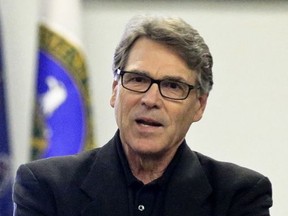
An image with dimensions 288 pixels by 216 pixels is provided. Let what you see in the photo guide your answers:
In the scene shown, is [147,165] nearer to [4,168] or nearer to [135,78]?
[135,78]

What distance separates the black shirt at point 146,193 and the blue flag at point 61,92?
5.55ft

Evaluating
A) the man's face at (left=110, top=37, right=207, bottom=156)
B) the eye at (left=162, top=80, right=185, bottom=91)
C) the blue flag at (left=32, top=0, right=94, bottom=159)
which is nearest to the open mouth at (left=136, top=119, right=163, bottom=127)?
the man's face at (left=110, top=37, right=207, bottom=156)

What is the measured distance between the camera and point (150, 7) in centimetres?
387

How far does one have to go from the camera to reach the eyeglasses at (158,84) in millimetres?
1985

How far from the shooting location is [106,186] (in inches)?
82.2

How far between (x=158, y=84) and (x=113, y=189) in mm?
326

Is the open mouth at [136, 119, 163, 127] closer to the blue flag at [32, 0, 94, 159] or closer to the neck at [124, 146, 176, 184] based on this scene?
the neck at [124, 146, 176, 184]

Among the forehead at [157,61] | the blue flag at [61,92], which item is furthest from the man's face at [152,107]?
the blue flag at [61,92]

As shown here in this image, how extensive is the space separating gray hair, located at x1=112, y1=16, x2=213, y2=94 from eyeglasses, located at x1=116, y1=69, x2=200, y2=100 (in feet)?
0.14

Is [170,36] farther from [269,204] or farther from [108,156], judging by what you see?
[269,204]

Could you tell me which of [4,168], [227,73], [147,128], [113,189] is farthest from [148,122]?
[227,73]

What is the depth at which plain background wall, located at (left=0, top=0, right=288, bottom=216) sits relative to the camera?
386 centimetres

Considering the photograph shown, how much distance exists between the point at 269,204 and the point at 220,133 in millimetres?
1824

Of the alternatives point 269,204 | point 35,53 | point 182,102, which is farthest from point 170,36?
point 35,53
